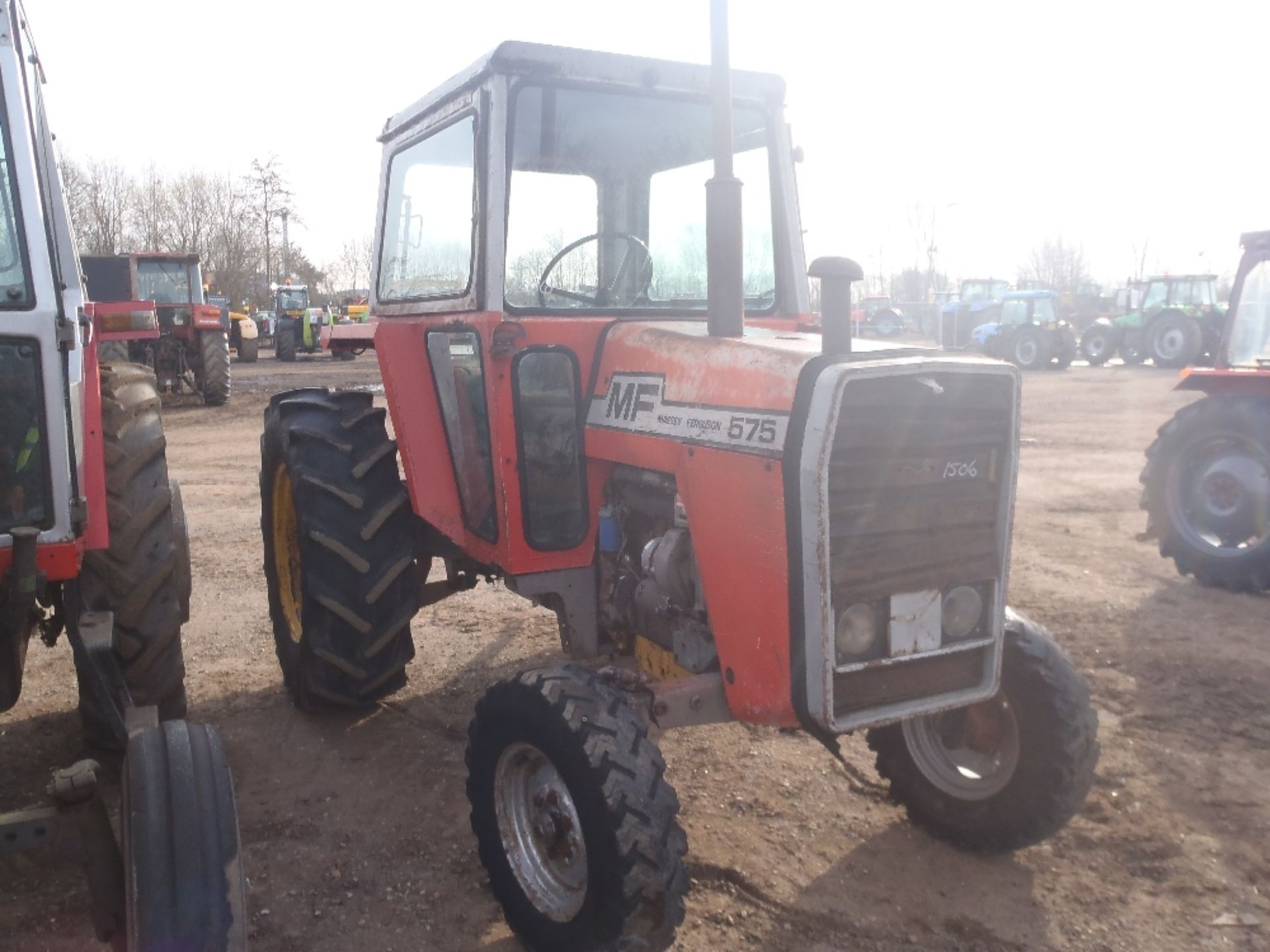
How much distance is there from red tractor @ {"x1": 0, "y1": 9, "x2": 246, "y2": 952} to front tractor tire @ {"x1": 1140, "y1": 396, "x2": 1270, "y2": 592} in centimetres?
546

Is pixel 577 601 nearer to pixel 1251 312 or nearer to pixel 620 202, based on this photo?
pixel 620 202

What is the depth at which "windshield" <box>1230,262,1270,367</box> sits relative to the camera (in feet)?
21.7

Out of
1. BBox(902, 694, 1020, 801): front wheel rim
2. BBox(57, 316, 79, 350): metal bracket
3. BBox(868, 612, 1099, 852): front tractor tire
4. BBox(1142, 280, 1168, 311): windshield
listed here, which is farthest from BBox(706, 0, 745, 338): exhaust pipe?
BBox(1142, 280, 1168, 311): windshield

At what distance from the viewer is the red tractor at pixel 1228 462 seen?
6.07 meters

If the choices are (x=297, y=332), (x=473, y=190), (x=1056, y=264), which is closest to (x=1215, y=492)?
(x=473, y=190)

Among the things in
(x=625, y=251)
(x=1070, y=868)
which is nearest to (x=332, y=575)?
(x=625, y=251)

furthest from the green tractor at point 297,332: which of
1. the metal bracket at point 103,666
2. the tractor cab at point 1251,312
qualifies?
the metal bracket at point 103,666

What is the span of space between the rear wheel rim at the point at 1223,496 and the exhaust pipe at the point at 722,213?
14.6ft

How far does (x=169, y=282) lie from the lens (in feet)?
53.2

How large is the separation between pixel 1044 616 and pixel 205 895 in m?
4.60

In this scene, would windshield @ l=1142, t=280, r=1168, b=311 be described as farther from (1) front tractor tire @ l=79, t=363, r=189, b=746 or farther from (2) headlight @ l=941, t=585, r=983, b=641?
(1) front tractor tire @ l=79, t=363, r=189, b=746

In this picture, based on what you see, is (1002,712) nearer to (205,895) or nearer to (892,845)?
(892,845)

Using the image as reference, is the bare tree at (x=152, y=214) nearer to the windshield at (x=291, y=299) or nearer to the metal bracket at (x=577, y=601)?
the windshield at (x=291, y=299)

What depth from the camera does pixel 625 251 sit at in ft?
11.8
